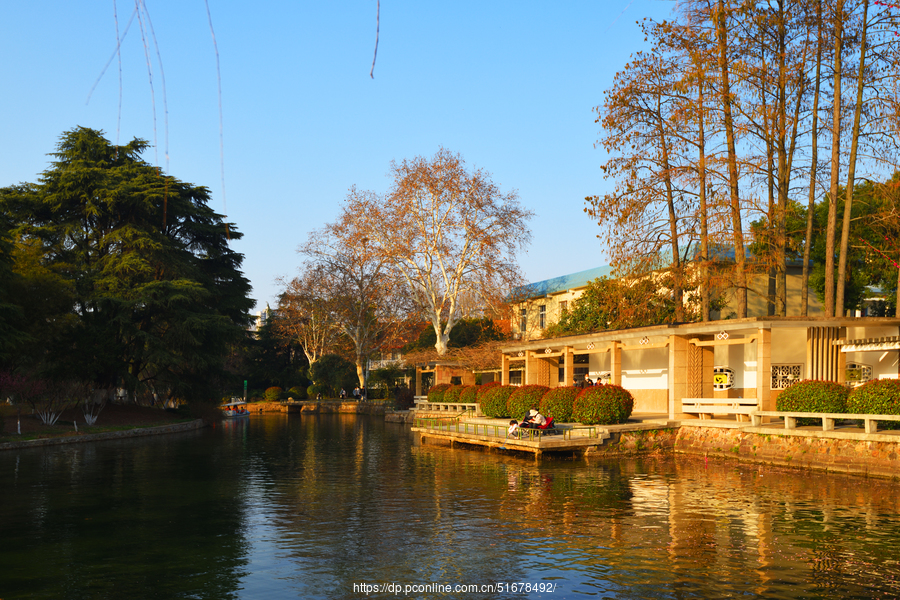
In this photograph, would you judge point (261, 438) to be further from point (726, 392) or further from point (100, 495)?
point (726, 392)

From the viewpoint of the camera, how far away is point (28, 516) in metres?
16.2

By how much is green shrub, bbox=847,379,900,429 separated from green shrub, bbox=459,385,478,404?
23189 millimetres

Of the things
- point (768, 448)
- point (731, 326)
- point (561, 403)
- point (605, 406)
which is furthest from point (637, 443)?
point (731, 326)

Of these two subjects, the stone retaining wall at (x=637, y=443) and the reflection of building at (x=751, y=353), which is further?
the stone retaining wall at (x=637, y=443)

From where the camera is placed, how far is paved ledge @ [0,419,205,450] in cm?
3178

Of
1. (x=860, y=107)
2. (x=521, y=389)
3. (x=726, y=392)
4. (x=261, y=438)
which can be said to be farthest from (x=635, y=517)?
(x=261, y=438)

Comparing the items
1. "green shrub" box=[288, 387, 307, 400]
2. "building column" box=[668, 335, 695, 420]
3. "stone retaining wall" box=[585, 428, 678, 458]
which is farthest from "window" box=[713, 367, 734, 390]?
"green shrub" box=[288, 387, 307, 400]

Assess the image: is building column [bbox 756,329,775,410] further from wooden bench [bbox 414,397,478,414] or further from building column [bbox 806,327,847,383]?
wooden bench [bbox 414,397,478,414]

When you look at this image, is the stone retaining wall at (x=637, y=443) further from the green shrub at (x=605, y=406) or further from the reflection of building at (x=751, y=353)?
the reflection of building at (x=751, y=353)

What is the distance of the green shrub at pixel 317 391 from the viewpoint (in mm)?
72812

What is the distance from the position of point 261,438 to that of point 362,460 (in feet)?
45.4

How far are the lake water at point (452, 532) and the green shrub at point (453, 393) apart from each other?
61.6 feet

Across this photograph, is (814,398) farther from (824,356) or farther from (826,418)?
(824,356)

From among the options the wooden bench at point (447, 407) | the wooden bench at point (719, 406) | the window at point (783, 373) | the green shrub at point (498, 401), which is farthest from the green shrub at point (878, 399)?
the wooden bench at point (447, 407)
